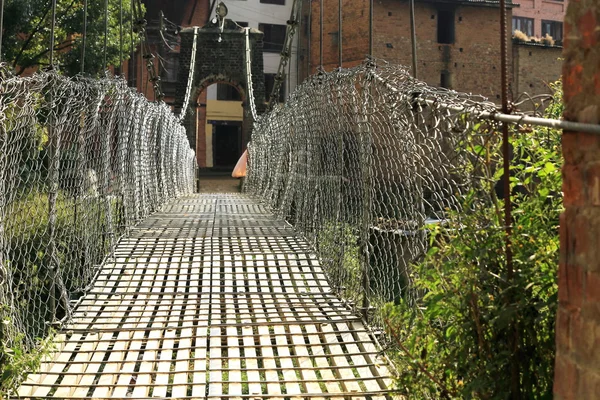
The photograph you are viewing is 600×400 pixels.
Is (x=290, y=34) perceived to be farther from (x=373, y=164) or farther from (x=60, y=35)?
(x=373, y=164)

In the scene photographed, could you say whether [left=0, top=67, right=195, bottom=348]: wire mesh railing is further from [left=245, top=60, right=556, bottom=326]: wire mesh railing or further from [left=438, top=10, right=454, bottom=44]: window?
[left=438, top=10, right=454, bottom=44]: window

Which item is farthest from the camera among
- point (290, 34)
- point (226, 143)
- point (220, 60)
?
point (226, 143)

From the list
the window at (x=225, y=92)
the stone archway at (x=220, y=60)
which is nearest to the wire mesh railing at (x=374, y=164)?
the stone archway at (x=220, y=60)

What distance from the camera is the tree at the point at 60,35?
13.8m

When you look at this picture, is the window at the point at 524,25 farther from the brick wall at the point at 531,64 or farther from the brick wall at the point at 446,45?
the brick wall at the point at 446,45

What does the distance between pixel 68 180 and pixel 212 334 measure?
1.53m

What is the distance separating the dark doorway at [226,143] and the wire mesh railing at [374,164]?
23.4 m

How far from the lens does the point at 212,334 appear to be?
401cm

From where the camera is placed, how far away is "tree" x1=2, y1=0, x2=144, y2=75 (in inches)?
541

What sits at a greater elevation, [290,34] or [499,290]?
[290,34]

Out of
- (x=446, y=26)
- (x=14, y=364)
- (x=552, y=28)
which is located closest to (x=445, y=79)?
(x=446, y=26)

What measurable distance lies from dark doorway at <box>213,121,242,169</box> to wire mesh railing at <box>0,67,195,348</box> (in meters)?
21.8

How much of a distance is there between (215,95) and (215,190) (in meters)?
10.1

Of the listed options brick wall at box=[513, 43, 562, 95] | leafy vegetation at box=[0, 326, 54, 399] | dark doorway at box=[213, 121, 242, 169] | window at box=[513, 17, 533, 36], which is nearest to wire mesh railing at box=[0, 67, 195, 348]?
leafy vegetation at box=[0, 326, 54, 399]
